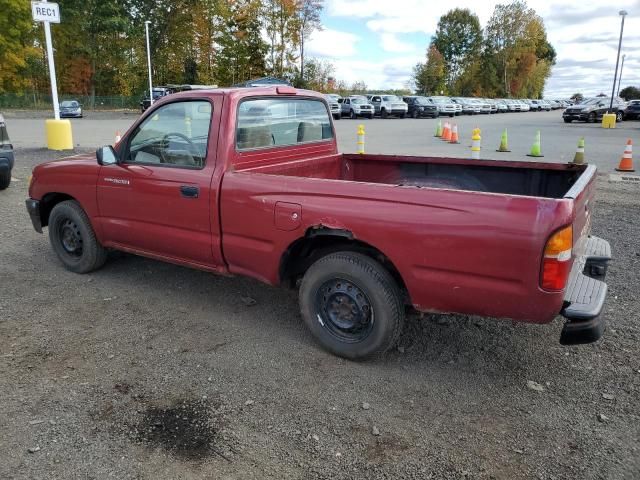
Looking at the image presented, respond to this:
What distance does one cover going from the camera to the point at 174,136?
14.5 ft

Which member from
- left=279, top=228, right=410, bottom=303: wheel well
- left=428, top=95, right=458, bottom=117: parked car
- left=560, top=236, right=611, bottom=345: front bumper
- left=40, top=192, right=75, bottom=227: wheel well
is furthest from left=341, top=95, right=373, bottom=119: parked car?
left=560, top=236, right=611, bottom=345: front bumper

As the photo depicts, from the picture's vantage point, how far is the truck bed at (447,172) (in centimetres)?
443

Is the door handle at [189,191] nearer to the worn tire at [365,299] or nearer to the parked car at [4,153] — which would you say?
the worn tire at [365,299]

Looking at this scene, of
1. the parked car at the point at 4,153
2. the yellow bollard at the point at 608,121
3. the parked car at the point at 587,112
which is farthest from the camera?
the parked car at the point at 587,112

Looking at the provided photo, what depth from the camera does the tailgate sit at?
3100 mm

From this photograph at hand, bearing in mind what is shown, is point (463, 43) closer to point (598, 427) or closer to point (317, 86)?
point (317, 86)

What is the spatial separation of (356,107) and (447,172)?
32.8 m

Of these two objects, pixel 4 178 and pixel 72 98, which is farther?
pixel 72 98

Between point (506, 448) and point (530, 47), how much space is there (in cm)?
8364

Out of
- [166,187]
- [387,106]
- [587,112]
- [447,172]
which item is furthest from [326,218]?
[387,106]

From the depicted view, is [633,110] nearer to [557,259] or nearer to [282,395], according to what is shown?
[557,259]

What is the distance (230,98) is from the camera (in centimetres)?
408

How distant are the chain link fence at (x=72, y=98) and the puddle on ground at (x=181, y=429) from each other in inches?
2035

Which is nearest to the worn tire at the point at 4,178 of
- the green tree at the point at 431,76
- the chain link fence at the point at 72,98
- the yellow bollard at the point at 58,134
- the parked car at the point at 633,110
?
the yellow bollard at the point at 58,134
